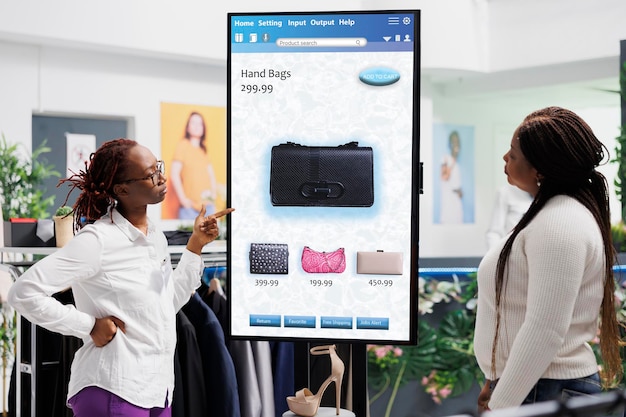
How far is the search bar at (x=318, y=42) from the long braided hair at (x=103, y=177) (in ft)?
2.16

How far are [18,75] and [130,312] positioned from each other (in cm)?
553

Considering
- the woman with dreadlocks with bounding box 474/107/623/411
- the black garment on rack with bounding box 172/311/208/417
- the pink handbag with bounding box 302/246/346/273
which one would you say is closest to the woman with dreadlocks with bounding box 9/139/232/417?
the pink handbag with bounding box 302/246/346/273

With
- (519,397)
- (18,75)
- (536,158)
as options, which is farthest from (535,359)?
(18,75)

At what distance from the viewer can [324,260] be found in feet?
8.75

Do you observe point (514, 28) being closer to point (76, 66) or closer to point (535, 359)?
point (76, 66)

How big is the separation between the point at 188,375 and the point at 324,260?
0.70m

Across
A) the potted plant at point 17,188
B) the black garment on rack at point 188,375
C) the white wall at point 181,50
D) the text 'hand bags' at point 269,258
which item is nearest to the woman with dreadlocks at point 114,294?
the text 'hand bags' at point 269,258

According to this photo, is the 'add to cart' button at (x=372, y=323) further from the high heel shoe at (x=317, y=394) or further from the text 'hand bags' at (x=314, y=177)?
the text 'hand bags' at (x=314, y=177)

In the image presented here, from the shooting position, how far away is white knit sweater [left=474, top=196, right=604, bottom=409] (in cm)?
191

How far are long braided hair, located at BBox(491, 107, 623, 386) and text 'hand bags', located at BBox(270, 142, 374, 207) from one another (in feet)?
2.39

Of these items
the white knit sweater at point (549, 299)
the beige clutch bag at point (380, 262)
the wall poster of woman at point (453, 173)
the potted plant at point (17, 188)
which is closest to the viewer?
the white knit sweater at point (549, 299)

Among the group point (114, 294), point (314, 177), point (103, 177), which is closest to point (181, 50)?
point (314, 177)

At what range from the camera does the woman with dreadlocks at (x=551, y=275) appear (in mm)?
1914

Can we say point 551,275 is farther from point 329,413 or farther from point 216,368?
point 216,368
